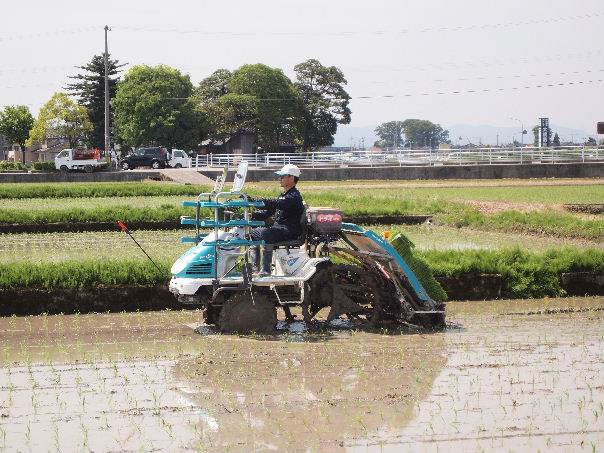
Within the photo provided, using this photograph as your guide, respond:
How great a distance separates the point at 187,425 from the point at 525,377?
10.2 ft

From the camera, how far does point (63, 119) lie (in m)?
94.2

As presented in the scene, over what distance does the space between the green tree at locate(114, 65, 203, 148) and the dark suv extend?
51.1 feet

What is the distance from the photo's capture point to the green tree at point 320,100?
331 feet

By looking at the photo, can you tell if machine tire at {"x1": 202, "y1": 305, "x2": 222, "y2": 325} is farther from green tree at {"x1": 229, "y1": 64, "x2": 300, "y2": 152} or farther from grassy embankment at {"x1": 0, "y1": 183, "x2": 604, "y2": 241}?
green tree at {"x1": 229, "y1": 64, "x2": 300, "y2": 152}

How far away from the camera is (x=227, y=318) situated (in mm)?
12883

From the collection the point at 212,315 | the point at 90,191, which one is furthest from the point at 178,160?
the point at 212,315

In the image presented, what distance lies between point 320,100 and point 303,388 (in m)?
92.6

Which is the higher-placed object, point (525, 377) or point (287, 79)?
point (287, 79)

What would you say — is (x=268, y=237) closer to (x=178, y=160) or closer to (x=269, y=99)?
(x=178, y=160)

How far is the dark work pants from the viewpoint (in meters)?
12.9

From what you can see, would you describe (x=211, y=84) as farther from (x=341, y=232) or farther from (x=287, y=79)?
→ (x=341, y=232)

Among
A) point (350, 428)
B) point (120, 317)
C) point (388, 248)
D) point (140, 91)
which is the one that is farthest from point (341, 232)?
point (140, 91)

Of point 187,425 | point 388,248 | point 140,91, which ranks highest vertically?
point 140,91

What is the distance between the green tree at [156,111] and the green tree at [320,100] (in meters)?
12.3
